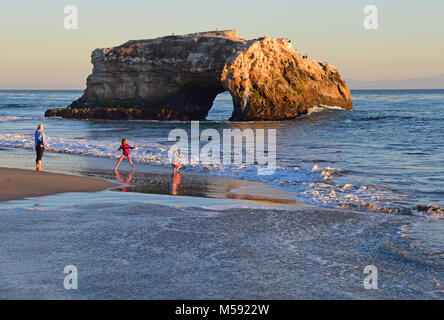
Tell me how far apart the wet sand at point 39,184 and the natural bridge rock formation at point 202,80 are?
28.2 m

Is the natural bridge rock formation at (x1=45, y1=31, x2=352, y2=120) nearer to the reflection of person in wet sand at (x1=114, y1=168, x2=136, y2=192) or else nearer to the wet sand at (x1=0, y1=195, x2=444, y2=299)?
the reflection of person in wet sand at (x1=114, y1=168, x2=136, y2=192)

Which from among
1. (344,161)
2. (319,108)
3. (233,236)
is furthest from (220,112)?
(233,236)

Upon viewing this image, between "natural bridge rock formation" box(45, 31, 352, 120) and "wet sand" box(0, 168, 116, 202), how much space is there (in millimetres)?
28162

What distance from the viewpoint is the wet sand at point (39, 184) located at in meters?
11.8

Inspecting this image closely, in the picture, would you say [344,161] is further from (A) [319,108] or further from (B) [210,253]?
(A) [319,108]

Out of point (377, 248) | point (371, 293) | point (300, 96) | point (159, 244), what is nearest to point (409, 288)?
point (371, 293)

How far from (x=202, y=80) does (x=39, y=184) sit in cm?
3397

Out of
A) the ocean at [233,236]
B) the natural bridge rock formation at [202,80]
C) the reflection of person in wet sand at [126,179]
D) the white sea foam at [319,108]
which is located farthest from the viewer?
the white sea foam at [319,108]

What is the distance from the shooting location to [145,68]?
4769cm

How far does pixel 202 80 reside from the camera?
4588cm

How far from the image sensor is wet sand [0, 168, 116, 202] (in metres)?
11.8

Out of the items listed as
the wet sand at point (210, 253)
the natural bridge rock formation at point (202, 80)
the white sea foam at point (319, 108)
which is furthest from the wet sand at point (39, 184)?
the white sea foam at point (319, 108)

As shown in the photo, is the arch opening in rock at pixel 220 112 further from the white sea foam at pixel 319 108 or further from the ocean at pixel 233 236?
the ocean at pixel 233 236

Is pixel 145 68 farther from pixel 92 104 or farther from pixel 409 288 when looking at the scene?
pixel 409 288
